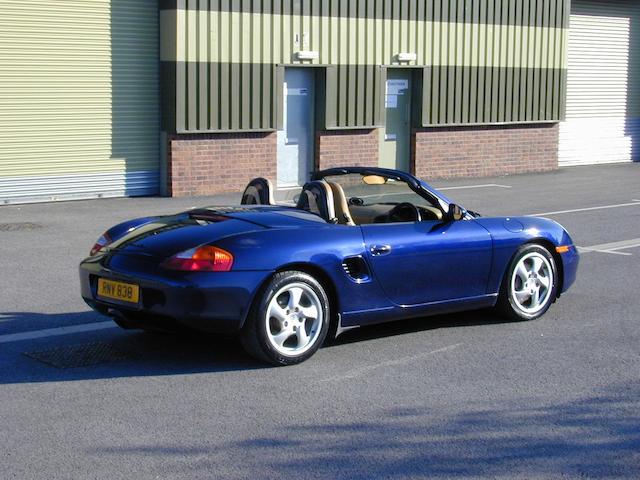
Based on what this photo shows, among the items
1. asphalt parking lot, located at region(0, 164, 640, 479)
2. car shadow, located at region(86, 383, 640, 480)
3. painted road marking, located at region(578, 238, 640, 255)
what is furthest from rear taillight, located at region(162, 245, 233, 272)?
painted road marking, located at region(578, 238, 640, 255)

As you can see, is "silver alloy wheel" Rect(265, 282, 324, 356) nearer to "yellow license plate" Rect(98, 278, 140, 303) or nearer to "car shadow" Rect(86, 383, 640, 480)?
"yellow license plate" Rect(98, 278, 140, 303)

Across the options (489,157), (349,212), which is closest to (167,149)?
(489,157)

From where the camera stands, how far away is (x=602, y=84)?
90.5ft

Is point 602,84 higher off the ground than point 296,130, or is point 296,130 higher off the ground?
point 602,84

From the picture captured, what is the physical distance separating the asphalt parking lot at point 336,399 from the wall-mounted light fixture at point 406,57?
487 inches

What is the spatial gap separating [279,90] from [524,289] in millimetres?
11995

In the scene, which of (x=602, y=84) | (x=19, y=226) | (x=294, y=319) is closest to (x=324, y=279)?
(x=294, y=319)

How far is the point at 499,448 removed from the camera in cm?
580

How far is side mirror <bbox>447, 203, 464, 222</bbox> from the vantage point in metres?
8.41

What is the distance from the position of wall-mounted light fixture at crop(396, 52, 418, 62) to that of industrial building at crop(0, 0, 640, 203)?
0.08 ft

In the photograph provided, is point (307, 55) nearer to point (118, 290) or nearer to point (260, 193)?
point (260, 193)

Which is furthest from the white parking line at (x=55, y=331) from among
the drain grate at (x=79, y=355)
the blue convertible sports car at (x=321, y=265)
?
the blue convertible sports car at (x=321, y=265)

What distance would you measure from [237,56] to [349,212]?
37.6 feet

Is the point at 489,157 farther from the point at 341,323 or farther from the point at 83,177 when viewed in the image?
the point at 341,323
